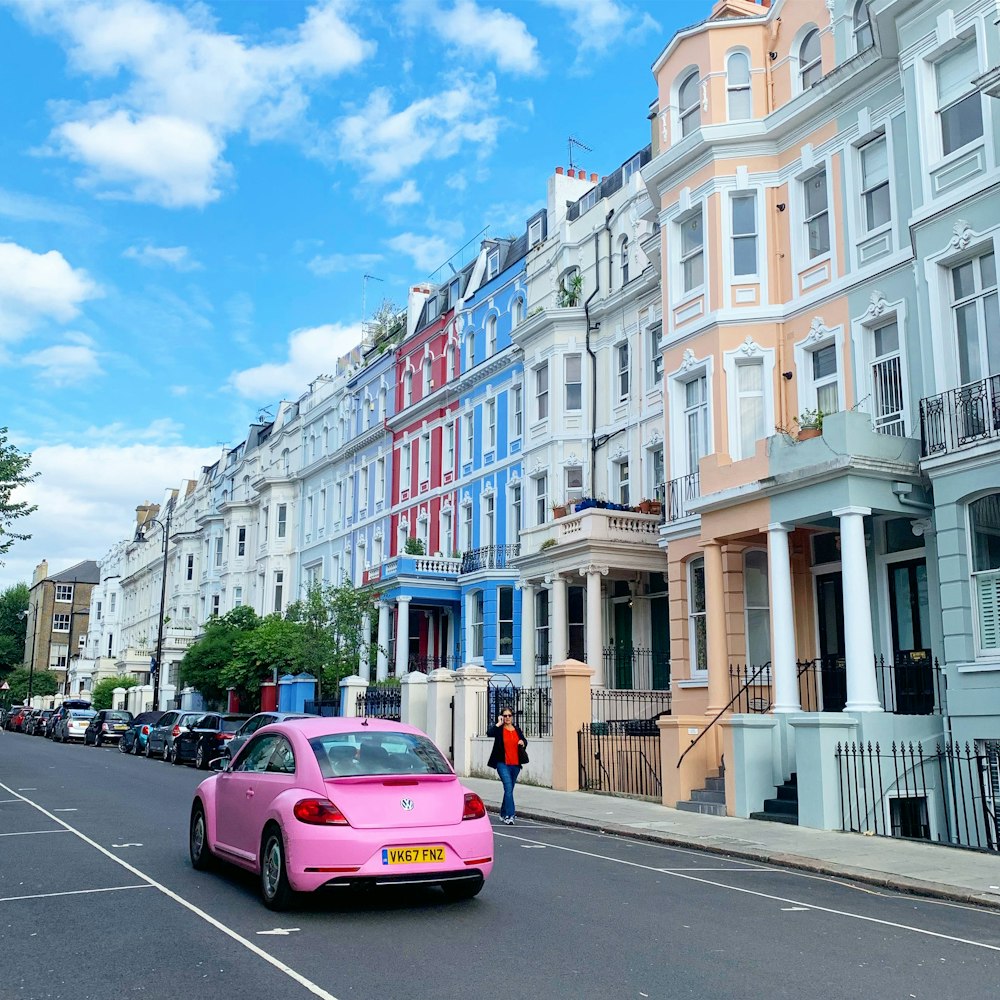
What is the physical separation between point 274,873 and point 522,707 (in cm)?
1501

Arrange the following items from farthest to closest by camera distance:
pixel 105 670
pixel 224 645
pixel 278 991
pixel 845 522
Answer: pixel 105 670
pixel 224 645
pixel 845 522
pixel 278 991

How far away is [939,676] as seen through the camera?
16.5 metres

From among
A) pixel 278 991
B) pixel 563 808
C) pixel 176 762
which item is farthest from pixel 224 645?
pixel 278 991

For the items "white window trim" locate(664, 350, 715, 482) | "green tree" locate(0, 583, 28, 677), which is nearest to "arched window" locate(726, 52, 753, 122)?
"white window trim" locate(664, 350, 715, 482)

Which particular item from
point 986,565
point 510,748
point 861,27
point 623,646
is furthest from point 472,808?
point 623,646

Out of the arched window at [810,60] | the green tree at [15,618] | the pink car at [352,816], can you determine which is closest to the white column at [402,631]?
the arched window at [810,60]

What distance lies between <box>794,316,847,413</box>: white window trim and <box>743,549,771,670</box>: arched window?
288cm

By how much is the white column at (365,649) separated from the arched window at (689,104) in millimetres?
18853

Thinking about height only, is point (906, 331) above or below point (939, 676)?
above

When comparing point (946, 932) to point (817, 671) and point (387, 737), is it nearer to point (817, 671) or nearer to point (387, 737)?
point (387, 737)

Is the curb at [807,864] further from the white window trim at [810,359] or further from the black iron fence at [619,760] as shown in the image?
the white window trim at [810,359]

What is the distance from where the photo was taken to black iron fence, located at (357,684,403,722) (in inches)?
1122

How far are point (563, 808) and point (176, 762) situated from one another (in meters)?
16.4

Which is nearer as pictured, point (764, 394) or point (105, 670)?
point (764, 394)
